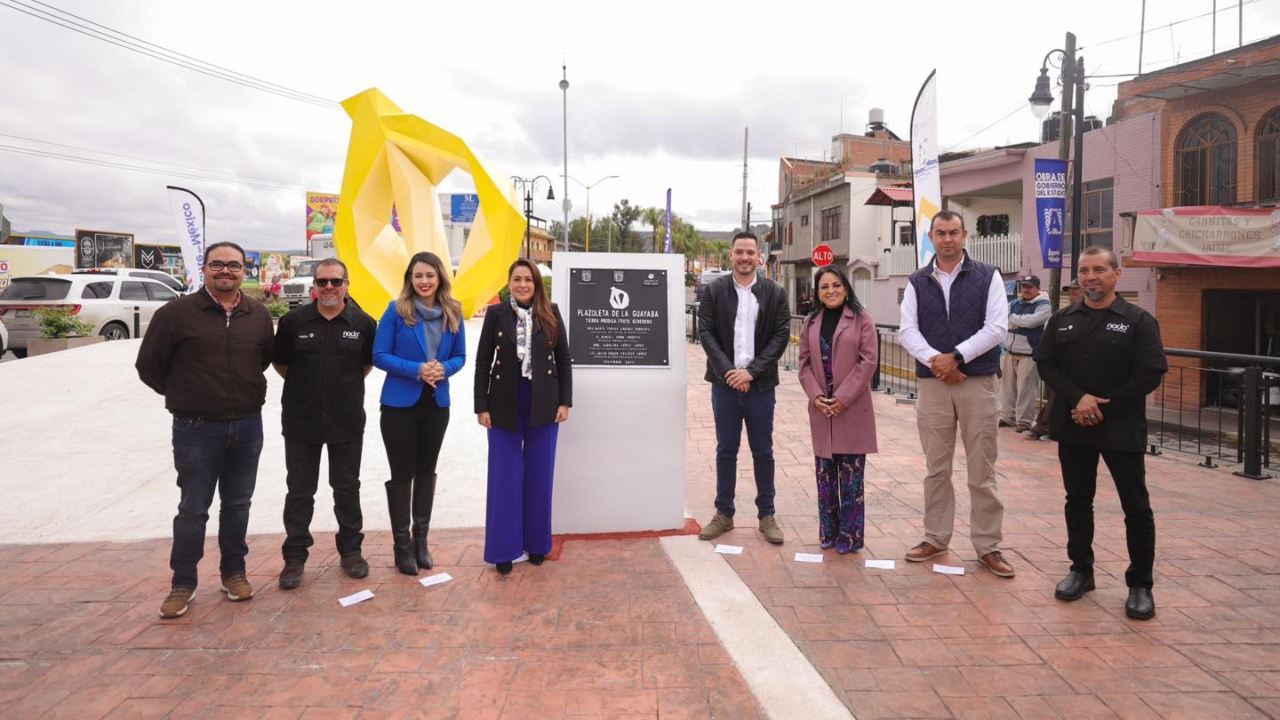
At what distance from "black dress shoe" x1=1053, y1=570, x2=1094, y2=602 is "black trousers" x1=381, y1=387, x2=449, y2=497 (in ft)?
11.2

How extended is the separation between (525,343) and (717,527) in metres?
1.79

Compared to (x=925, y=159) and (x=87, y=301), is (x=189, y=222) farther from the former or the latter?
(x=925, y=159)

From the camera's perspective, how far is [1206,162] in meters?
15.3

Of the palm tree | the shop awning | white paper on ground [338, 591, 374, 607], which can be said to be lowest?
white paper on ground [338, 591, 374, 607]

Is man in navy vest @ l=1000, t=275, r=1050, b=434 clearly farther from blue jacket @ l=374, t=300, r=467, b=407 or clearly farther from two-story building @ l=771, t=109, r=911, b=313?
two-story building @ l=771, t=109, r=911, b=313

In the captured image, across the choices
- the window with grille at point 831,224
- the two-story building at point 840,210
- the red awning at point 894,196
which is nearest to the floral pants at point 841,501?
the red awning at point 894,196

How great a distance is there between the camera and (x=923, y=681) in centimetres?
321

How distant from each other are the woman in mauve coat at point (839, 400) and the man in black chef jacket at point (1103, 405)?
98cm

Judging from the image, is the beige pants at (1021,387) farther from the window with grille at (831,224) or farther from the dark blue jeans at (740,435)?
the window with grille at (831,224)

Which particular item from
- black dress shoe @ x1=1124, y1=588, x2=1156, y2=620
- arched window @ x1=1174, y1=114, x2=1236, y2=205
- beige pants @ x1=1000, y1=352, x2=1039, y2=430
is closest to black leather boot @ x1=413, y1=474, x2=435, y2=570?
black dress shoe @ x1=1124, y1=588, x2=1156, y2=620

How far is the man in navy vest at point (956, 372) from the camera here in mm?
4387

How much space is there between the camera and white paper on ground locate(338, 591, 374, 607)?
13.2ft

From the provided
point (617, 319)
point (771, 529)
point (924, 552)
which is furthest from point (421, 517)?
point (924, 552)

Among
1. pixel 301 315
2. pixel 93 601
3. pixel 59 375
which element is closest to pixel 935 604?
pixel 301 315
